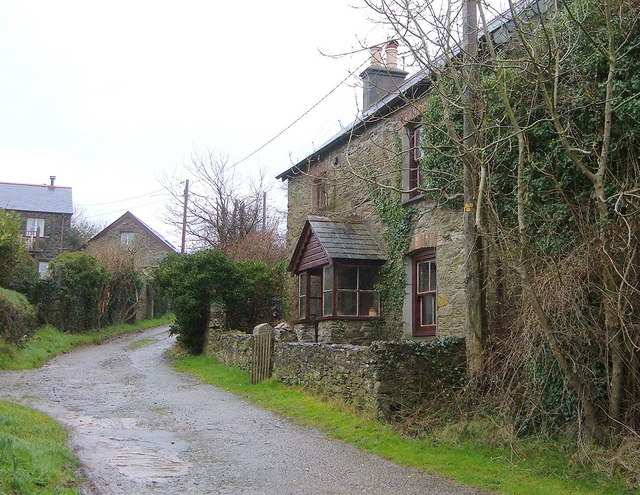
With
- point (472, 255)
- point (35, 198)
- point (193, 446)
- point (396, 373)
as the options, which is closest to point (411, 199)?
point (472, 255)

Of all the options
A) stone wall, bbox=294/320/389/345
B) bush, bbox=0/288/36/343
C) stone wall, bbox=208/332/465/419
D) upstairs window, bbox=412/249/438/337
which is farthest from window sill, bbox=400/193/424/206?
bush, bbox=0/288/36/343

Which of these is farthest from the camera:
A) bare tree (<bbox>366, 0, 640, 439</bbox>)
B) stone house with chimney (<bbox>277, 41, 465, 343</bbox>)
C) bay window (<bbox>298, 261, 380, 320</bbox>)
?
bay window (<bbox>298, 261, 380, 320</bbox>)

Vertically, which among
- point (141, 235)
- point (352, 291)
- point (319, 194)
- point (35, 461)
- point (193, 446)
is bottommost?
point (193, 446)

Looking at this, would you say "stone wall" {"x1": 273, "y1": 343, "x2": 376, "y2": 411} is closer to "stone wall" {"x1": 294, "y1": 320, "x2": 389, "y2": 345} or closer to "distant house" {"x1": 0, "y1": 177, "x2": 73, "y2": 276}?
"stone wall" {"x1": 294, "y1": 320, "x2": 389, "y2": 345}

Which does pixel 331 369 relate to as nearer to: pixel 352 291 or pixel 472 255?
pixel 472 255

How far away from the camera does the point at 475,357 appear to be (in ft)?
35.9

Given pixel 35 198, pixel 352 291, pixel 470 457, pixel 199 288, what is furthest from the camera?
pixel 35 198

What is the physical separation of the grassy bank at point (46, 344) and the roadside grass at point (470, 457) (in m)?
10.3

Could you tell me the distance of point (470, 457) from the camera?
876cm

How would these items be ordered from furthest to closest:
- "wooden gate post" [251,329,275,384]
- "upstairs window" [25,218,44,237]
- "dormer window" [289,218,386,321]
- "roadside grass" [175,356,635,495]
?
1. "upstairs window" [25,218,44,237]
2. "dormer window" [289,218,386,321]
3. "wooden gate post" [251,329,275,384]
4. "roadside grass" [175,356,635,495]

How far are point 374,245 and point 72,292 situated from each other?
647 inches

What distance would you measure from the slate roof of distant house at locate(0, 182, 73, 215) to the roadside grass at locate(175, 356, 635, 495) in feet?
131

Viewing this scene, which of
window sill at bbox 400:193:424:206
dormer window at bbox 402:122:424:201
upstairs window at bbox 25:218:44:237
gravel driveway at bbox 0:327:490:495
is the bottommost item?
gravel driveway at bbox 0:327:490:495

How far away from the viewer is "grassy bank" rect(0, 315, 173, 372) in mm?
19578
